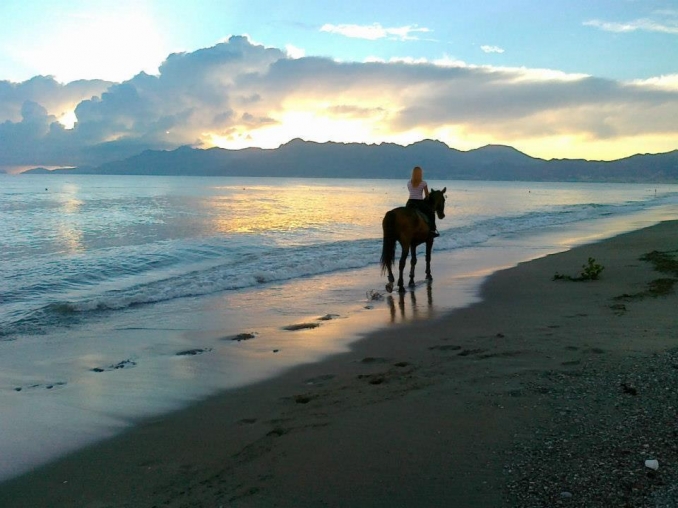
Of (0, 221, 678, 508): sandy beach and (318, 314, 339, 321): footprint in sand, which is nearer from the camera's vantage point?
(0, 221, 678, 508): sandy beach

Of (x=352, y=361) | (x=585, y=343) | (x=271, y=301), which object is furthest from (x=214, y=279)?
(x=585, y=343)

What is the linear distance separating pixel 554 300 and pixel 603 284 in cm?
235

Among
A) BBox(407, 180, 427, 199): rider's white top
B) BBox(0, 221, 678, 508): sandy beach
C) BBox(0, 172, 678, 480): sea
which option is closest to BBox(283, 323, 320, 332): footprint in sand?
BBox(0, 172, 678, 480): sea

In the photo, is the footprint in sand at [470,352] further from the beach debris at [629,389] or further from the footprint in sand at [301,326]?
the footprint in sand at [301,326]

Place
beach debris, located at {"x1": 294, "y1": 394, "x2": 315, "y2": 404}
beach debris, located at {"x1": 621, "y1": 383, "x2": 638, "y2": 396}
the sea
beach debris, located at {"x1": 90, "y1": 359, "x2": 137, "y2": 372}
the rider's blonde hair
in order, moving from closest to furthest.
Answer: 1. beach debris, located at {"x1": 621, "y1": 383, "x2": 638, "y2": 396}
2. beach debris, located at {"x1": 294, "y1": 394, "x2": 315, "y2": 404}
3. the sea
4. beach debris, located at {"x1": 90, "y1": 359, "x2": 137, "y2": 372}
5. the rider's blonde hair

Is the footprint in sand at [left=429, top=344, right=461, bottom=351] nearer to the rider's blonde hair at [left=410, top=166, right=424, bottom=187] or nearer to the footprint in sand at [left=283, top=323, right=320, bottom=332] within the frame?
the footprint in sand at [left=283, top=323, right=320, bottom=332]

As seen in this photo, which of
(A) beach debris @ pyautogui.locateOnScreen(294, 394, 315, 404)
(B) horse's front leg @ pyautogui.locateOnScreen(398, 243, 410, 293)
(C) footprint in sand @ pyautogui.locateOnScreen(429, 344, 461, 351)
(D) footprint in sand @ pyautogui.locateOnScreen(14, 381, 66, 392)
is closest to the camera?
(A) beach debris @ pyautogui.locateOnScreen(294, 394, 315, 404)

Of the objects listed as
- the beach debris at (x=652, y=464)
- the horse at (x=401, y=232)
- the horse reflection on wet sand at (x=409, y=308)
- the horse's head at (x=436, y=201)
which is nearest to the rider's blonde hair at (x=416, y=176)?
the horse's head at (x=436, y=201)

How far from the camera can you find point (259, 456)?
4.36m

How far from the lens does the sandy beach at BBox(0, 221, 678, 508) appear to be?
3.62 m

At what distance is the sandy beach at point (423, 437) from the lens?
362 cm

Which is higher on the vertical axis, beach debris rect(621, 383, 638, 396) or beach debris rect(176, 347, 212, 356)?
beach debris rect(621, 383, 638, 396)

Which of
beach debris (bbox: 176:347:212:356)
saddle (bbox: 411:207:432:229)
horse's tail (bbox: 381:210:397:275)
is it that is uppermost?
saddle (bbox: 411:207:432:229)

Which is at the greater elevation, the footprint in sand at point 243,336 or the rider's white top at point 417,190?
the rider's white top at point 417,190
